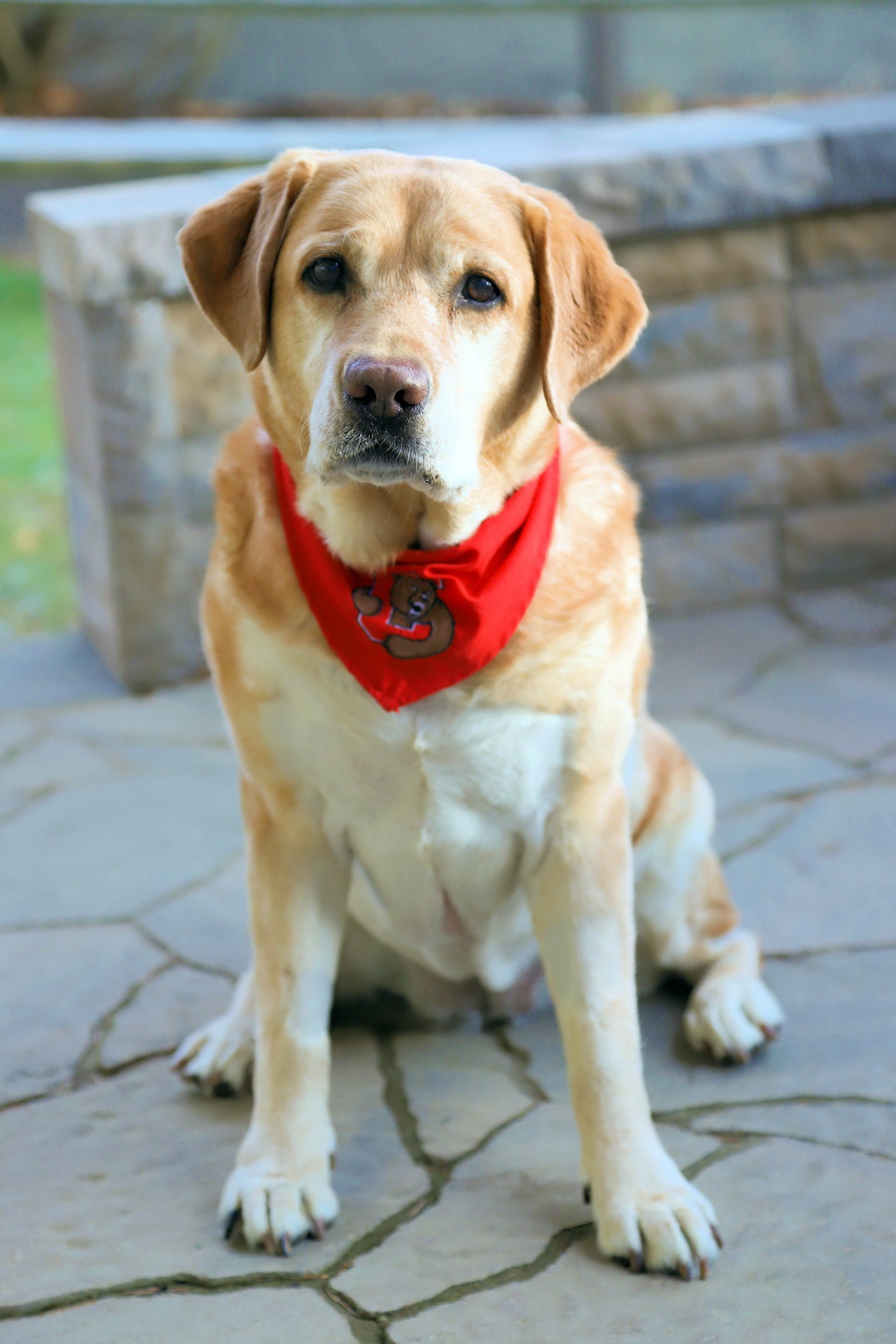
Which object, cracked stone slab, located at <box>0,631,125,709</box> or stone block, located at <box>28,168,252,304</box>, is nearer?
stone block, located at <box>28,168,252,304</box>

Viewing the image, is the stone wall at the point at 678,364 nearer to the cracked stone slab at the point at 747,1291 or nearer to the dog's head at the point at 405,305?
the dog's head at the point at 405,305

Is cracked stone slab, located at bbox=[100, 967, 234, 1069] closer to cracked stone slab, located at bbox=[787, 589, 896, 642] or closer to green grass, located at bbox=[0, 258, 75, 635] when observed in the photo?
cracked stone slab, located at bbox=[787, 589, 896, 642]

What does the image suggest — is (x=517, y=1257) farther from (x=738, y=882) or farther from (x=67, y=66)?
(x=67, y=66)

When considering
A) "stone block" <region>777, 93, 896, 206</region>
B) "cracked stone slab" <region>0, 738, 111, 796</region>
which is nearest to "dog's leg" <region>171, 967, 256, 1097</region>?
"cracked stone slab" <region>0, 738, 111, 796</region>

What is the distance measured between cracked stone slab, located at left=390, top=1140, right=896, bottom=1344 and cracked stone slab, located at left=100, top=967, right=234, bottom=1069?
2.92 feet

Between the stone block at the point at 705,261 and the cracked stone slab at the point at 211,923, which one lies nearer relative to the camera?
the cracked stone slab at the point at 211,923

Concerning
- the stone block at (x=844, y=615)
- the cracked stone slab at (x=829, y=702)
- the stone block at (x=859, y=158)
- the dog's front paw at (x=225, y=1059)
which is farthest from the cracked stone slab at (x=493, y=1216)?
the stone block at (x=859, y=158)

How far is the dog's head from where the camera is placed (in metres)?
1.87

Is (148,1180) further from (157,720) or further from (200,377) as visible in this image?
(200,377)

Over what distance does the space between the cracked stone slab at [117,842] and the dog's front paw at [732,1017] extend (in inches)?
49.4

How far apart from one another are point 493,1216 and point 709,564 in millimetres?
2729

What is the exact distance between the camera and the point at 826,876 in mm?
3098

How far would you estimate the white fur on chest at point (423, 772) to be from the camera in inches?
81.0

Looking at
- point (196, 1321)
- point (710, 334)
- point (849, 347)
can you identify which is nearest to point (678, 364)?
point (710, 334)
